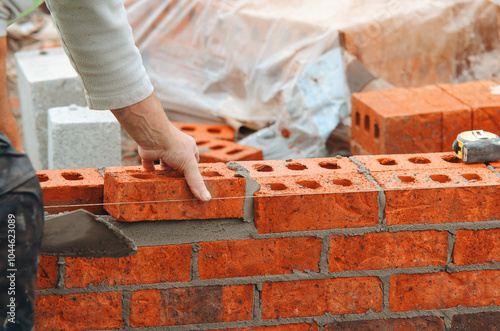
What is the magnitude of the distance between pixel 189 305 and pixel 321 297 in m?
0.38

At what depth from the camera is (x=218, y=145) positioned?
4.33 metres

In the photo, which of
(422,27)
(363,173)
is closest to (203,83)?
(422,27)

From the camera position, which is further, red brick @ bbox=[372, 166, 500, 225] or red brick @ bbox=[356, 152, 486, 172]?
red brick @ bbox=[356, 152, 486, 172]

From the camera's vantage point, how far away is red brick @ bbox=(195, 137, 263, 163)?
404 cm

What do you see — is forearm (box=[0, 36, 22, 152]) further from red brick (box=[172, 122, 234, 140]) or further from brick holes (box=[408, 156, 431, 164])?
red brick (box=[172, 122, 234, 140])

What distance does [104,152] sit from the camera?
3473mm

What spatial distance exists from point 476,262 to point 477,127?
144cm

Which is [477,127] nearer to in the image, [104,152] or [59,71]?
[104,152]

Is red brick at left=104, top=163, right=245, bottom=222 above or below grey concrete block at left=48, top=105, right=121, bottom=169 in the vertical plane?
above

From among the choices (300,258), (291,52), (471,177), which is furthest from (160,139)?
(291,52)

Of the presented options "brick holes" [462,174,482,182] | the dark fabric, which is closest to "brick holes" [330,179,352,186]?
"brick holes" [462,174,482,182]

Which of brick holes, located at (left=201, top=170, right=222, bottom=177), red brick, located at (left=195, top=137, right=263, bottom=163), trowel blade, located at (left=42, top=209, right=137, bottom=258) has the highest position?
brick holes, located at (left=201, top=170, right=222, bottom=177)

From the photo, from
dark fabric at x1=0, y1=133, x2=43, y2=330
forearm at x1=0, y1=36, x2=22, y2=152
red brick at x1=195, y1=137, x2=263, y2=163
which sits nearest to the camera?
dark fabric at x1=0, y1=133, x2=43, y2=330

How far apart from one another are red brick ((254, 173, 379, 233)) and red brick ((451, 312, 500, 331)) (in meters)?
0.42
